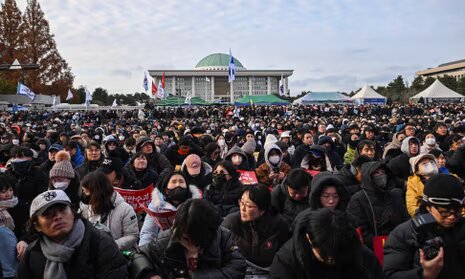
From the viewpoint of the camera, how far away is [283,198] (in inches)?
143

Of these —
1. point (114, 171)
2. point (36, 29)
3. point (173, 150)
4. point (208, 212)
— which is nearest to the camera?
point (208, 212)

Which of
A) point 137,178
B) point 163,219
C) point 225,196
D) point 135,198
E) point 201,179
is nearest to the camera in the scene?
point 163,219

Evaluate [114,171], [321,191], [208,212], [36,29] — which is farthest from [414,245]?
[36,29]

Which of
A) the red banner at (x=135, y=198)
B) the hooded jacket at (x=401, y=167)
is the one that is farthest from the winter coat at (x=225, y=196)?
the hooded jacket at (x=401, y=167)

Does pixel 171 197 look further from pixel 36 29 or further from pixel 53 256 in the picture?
pixel 36 29

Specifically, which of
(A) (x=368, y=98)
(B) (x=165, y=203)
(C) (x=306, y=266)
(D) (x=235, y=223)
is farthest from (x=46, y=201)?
(A) (x=368, y=98)

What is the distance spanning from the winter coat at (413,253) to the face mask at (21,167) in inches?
166

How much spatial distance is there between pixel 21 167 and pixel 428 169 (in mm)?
4632

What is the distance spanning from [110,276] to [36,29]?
49556mm

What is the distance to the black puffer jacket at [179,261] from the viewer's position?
2248mm

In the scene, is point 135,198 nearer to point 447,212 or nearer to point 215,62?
point 447,212

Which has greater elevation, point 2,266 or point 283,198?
point 283,198

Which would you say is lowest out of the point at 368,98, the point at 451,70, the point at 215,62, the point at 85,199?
the point at 85,199

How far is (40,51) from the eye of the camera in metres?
44.8
